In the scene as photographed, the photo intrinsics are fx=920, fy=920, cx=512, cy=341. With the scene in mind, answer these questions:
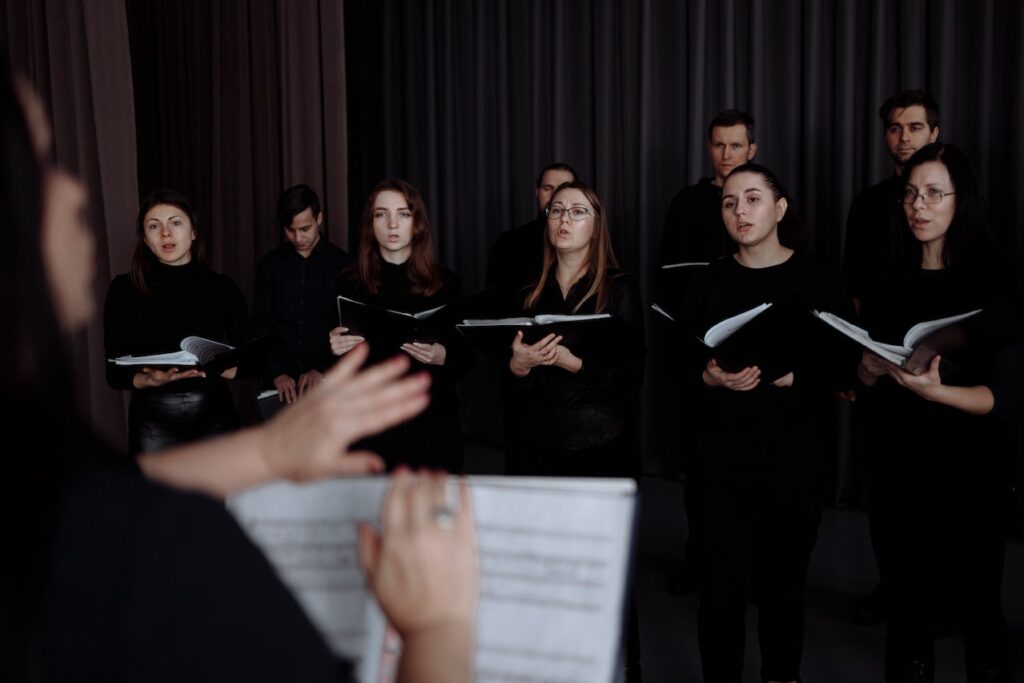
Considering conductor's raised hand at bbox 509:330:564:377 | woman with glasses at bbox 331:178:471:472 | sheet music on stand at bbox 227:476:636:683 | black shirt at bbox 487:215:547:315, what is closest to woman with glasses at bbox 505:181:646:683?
conductor's raised hand at bbox 509:330:564:377

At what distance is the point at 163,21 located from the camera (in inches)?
229

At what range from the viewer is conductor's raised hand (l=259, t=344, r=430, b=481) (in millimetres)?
845

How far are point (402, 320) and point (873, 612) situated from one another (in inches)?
76.5

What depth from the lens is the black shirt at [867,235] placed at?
9.51 feet

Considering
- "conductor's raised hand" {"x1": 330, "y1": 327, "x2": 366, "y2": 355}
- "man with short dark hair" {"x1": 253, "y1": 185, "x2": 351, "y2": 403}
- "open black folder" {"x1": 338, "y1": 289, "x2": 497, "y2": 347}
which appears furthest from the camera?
"man with short dark hair" {"x1": 253, "y1": 185, "x2": 351, "y2": 403}

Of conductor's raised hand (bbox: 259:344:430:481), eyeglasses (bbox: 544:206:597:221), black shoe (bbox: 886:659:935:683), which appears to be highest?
eyeglasses (bbox: 544:206:597:221)

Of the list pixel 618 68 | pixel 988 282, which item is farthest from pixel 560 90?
pixel 988 282

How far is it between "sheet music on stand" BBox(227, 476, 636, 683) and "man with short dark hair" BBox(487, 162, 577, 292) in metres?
2.69

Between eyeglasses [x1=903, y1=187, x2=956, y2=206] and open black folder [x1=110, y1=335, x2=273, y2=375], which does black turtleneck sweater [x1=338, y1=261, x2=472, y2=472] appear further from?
eyeglasses [x1=903, y1=187, x2=956, y2=206]

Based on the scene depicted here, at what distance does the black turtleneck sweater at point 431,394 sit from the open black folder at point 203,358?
17.1 inches

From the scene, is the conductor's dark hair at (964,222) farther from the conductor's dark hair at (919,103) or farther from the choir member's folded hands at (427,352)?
the choir member's folded hands at (427,352)

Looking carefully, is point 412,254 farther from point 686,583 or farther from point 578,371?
point 686,583

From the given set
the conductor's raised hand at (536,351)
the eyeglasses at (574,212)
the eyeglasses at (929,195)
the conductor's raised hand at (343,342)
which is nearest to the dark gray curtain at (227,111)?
the conductor's raised hand at (343,342)

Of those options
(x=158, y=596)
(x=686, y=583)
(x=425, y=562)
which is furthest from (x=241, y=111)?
A: (x=158, y=596)
